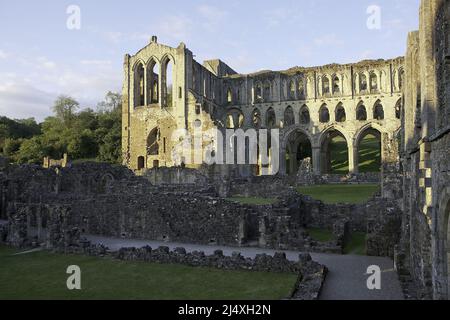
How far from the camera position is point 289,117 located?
5688cm

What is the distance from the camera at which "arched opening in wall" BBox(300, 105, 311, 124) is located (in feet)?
177

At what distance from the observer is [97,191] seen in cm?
3288

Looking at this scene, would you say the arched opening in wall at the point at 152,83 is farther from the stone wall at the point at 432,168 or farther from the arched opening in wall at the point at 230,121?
the stone wall at the point at 432,168

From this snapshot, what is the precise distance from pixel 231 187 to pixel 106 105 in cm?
5774

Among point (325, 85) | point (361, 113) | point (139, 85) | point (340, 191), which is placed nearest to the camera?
point (340, 191)

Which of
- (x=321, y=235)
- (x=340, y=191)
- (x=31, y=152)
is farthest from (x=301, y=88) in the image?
(x=31, y=152)

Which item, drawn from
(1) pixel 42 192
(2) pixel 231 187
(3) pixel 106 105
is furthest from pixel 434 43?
(3) pixel 106 105

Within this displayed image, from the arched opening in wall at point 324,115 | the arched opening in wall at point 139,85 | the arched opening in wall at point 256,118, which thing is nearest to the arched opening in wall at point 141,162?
the arched opening in wall at point 139,85

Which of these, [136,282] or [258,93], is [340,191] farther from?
[258,93]

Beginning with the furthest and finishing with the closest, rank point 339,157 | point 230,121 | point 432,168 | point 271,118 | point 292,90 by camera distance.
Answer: point 339,157, point 230,121, point 271,118, point 292,90, point 432,168

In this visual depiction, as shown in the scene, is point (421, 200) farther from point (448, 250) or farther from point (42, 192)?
point (42, 192)

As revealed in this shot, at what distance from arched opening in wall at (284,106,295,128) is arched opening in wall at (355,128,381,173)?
9768mm

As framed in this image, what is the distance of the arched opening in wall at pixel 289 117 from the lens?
55491 millimetres

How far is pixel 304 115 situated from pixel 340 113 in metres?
4.91
